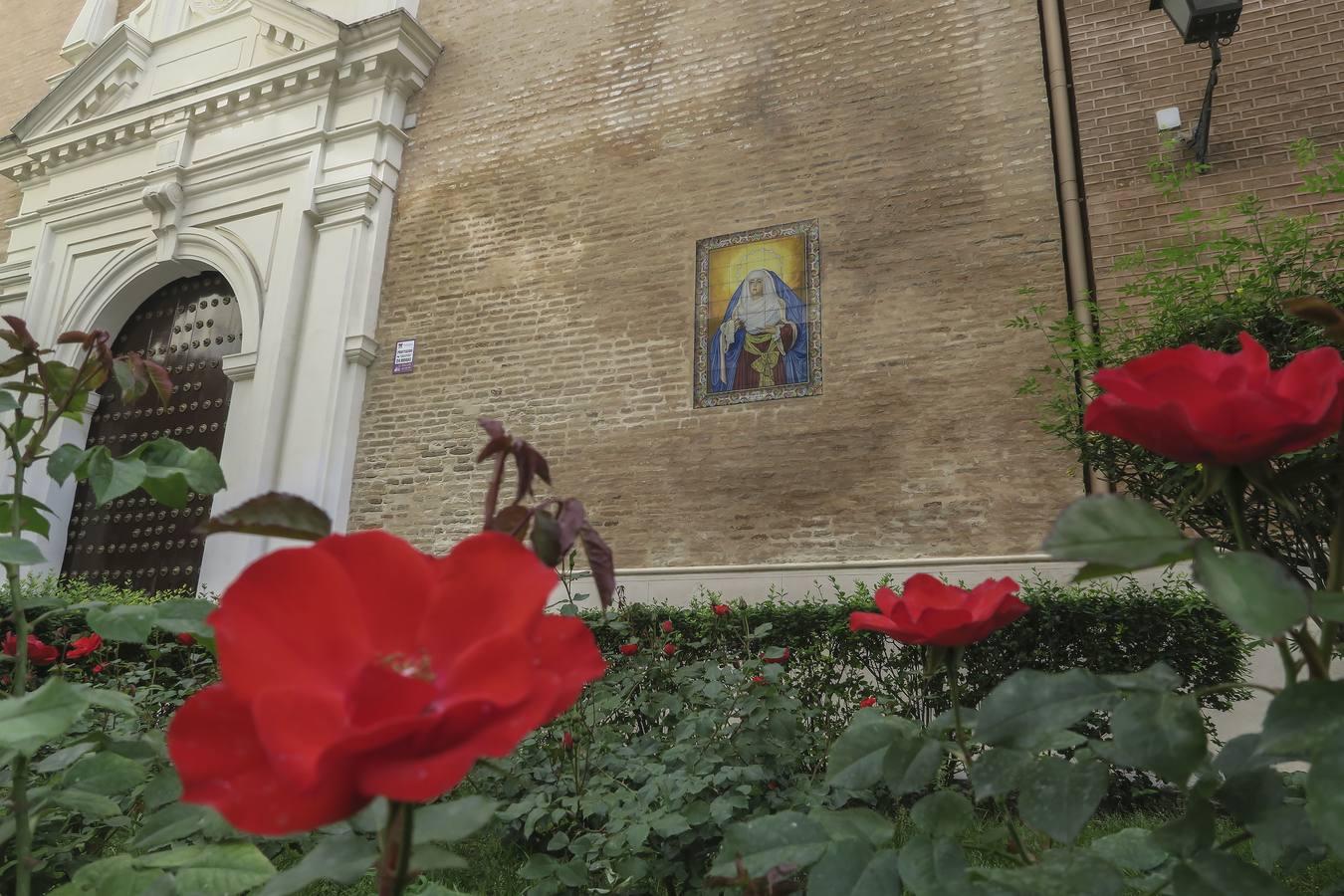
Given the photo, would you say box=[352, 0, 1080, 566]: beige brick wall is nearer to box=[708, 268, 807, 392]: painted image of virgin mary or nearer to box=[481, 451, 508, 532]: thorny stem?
box=[708, 268, 807, 392]: painted image of virgin mary

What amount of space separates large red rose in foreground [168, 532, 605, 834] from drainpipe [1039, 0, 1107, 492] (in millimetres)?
6376

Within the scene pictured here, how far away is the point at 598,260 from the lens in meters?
8.34

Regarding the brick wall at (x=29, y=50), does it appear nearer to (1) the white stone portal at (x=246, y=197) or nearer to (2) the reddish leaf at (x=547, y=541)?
(1) the white stone portal at (x=246, y=197)

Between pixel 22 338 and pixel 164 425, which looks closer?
pixel 22 338

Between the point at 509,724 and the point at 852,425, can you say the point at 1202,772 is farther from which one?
the point at 852,425

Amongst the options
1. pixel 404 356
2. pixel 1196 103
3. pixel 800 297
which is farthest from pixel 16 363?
pixel 404 356

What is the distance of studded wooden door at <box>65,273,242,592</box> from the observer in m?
9.14

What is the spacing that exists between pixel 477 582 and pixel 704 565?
6621mm

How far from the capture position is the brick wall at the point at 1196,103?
6.15m

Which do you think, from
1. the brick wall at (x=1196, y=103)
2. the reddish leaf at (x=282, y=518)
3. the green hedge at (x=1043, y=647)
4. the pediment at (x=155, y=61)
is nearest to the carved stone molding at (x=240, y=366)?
the pediment at (x=155, y=61)

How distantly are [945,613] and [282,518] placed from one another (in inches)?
26.7

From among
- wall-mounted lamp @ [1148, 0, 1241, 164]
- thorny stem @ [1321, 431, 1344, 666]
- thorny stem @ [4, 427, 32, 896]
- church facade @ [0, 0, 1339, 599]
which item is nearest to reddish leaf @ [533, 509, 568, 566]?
thorny stem @ [1321, 431, 1344, 666]

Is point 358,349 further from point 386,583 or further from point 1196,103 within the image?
point 386,583

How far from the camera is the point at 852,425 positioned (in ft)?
22.9
